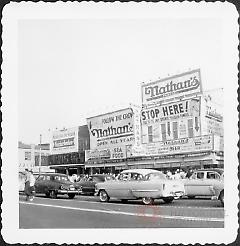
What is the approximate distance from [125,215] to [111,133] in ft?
2.27

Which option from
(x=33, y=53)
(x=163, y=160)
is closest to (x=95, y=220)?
(x=163, y=160)

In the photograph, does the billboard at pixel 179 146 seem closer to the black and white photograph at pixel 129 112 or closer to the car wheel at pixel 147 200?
the black and white photograph at pixel 129 112

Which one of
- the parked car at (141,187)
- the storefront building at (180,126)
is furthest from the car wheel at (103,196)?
the storefront building at (180,126)

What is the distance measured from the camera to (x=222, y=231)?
4.91 metres

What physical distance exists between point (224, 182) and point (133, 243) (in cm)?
89

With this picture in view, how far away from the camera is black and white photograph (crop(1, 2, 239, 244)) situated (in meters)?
4.93

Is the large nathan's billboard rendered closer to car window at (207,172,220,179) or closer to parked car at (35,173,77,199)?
parked car at (35,173,77,199)

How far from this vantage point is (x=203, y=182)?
4.98 m

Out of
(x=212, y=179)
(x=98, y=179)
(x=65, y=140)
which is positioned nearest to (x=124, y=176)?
(x=98, y=179)

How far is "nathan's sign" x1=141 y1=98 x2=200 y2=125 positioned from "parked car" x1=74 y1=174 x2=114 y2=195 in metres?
0.57

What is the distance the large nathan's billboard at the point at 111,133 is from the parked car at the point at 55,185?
1.03ft

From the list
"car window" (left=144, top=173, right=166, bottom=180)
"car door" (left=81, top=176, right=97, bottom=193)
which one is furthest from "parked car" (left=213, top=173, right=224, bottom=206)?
"car door" (left=81, top=176, right=97, bottom=193)

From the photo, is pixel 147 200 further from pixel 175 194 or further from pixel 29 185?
pixel 29 185

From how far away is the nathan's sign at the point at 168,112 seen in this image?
500cm
